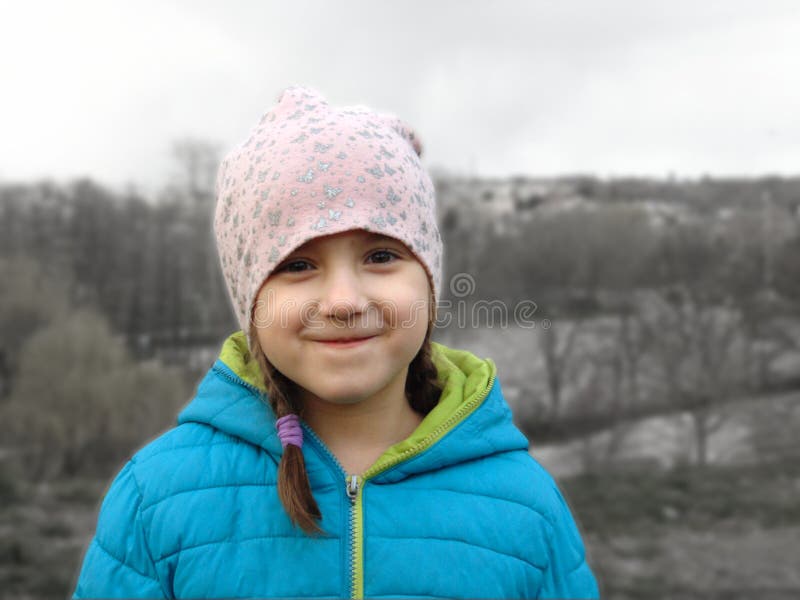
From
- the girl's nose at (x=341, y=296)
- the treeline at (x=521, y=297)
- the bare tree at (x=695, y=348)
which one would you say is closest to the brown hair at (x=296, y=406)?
the girl's nose at (x=341, y=296)

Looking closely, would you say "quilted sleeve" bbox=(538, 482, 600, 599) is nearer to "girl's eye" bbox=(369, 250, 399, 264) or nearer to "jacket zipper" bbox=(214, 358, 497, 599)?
"jacket zipper" bbox=(214, 358, 497, 599)

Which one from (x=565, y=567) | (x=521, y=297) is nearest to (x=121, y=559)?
(x=565, y=567)

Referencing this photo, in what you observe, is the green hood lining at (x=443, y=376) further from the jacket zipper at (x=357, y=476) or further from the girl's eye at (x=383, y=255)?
the girl's eye at (x=383, y=255)

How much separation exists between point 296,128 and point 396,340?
8.9 inches

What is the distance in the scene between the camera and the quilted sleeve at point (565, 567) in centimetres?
66

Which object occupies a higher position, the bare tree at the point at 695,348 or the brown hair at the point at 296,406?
the brown hair at the point at 296,406

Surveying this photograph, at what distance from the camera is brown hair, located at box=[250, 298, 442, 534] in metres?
0.61

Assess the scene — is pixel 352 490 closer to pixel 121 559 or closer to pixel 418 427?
pixel 418 427

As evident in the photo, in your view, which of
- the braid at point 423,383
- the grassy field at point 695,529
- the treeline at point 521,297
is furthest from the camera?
the treeline at point 521,297

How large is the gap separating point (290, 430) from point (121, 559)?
0.19 m

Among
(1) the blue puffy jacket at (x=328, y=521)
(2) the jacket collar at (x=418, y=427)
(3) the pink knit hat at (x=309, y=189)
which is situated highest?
(3) the pink knit hat at (x=309, y=189)

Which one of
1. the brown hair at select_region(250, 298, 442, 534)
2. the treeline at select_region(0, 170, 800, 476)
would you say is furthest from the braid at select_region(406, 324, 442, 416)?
the treeline at select_region(0, 170, 800, 476)

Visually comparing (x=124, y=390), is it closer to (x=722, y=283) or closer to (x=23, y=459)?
(x=23, y=459)

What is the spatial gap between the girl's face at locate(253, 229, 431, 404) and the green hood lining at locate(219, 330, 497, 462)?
0.07 metres
